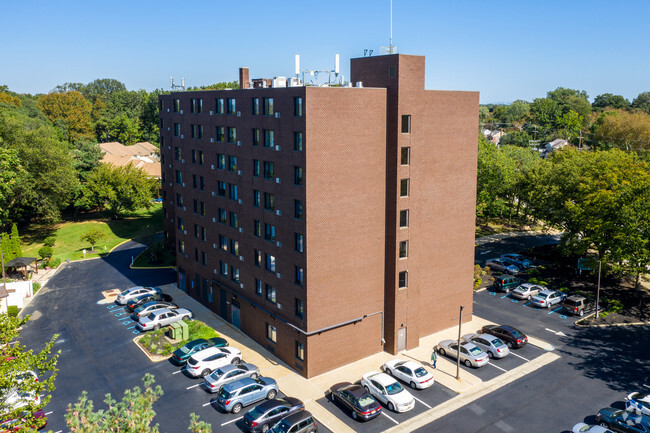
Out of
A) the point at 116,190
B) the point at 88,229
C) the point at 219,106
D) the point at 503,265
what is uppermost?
the point at 219,106

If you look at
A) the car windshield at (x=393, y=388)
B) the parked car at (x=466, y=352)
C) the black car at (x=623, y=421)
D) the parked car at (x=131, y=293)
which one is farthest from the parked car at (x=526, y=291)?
the parked car at (x=131, y=293)

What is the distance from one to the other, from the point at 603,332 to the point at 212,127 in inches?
1674

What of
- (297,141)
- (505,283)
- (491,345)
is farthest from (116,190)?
(491,345)

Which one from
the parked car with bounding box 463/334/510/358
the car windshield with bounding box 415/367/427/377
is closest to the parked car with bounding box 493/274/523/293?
the parked car with bounding box 463/334/510/358

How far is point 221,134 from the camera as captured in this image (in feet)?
152

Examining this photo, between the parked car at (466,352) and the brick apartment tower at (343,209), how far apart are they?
8.65 feet

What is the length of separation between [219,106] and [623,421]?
4000 cm

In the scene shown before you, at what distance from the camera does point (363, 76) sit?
133 feet

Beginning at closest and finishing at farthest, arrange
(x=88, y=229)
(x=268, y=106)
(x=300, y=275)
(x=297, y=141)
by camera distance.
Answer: (x=297, y=141), (x=300, y=275), (x=268, y=106), (x=88, y=229)

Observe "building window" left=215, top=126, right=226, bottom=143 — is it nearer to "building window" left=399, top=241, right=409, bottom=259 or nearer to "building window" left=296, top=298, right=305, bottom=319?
"building window" left=296, top=298, right=305, bottom=319

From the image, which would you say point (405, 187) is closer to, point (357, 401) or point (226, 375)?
point (357, 401)

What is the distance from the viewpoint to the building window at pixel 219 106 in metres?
45.4

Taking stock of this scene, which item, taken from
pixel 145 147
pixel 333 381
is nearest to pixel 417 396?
pixel 333 381

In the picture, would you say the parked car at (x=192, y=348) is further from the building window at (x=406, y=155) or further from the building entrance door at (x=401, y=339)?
the building window at (x=406, y=155)
